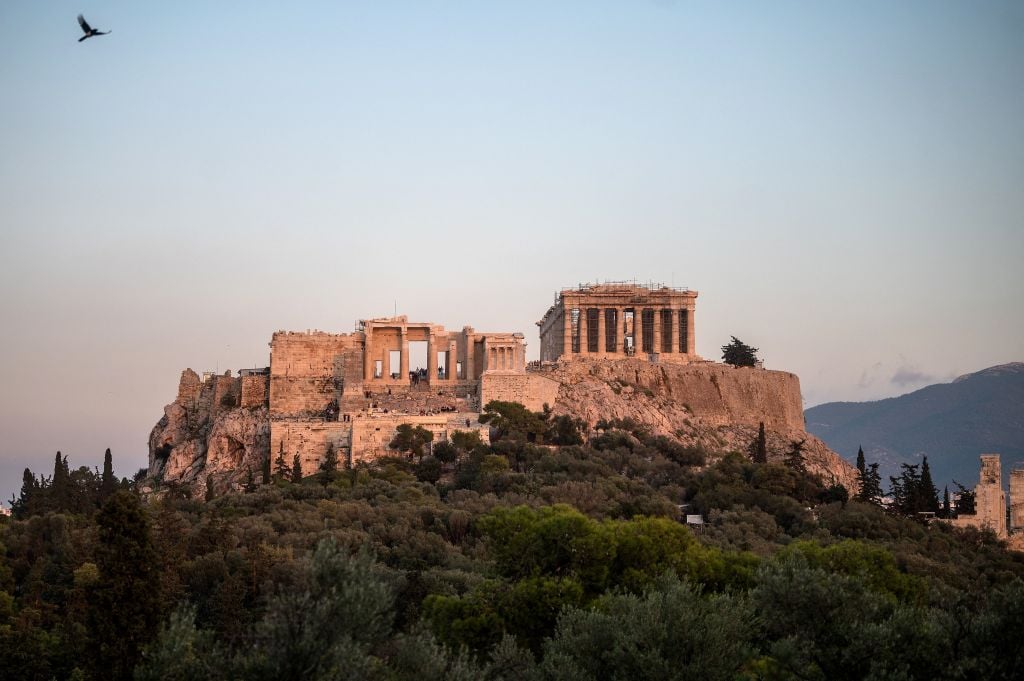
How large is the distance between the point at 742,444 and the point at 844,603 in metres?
40.4

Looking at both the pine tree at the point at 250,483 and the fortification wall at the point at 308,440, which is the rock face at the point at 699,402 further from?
the pine tree at the point at 250,483

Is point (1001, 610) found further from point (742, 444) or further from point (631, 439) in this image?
point (742, 444)

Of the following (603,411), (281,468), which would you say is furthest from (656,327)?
(281,468)

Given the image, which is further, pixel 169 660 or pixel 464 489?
pixel 464 489

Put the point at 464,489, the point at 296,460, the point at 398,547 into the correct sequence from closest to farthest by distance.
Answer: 1. the point at 398,547
2. the point at 464,489
3. the point at 296,460

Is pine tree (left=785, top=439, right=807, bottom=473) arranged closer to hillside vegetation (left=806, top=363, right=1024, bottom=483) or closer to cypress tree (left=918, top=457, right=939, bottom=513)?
cypress tree (left=918, top=457, right=939, bottom=513)

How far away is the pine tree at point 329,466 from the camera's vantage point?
52031 mm

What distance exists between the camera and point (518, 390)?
197ft

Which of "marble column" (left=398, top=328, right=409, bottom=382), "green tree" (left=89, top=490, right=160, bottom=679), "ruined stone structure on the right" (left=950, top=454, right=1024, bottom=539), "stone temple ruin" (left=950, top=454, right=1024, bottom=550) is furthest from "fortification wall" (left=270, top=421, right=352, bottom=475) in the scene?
"ruined stone structure on the right" (left=950, top=454, right=1024, bottom=539)

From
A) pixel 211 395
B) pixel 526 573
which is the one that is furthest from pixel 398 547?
pixel 211 395

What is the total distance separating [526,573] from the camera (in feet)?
109

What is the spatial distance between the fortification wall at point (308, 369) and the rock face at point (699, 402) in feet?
31.1

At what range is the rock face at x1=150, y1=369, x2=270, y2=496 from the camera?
57188 mm

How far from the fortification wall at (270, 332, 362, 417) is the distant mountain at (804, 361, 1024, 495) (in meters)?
66.6
